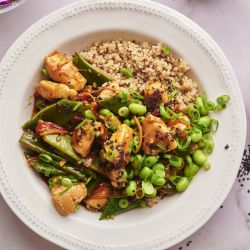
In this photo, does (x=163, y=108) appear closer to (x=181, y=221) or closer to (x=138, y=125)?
(x=138, y=125)

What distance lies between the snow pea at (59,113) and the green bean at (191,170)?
84 cm

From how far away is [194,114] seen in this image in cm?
339

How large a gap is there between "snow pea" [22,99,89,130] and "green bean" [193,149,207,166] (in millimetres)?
849

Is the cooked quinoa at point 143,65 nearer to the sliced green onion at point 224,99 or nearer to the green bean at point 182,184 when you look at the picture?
the sliced green onion at point 224,99

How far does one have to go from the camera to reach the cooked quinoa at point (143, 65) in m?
3.46

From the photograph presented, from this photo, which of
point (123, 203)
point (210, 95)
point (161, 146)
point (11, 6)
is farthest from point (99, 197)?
point (11, 6)

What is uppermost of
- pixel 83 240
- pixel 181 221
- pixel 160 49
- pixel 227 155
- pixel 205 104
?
pixel 160 49


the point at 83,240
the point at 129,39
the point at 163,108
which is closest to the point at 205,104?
the point at 163,108

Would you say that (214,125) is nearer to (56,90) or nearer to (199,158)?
(199,158)

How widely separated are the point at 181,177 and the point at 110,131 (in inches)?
24.5

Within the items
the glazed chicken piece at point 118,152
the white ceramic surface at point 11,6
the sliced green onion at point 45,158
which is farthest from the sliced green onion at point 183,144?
the white ceramic surface at point 11,6

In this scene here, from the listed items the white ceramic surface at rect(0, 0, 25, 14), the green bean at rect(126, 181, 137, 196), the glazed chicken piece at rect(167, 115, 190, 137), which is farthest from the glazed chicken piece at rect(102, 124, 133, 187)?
the white ceramic surface at rect(0, 0, 25, 14)

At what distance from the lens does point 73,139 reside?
3.33m

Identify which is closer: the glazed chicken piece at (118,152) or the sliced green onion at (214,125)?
the glazed chicken piece at (118,152)
